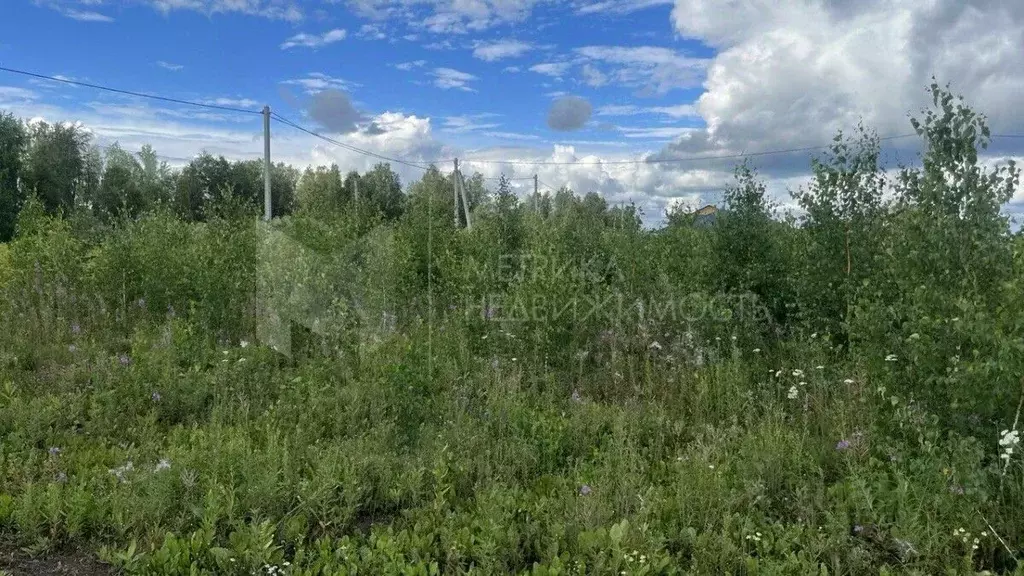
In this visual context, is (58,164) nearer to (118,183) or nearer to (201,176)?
(118,183)

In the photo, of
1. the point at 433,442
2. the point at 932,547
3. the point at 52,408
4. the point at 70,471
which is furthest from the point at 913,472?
the point at 52,408

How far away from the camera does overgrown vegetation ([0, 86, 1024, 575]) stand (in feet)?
10.8

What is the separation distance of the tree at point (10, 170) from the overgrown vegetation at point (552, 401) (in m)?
26.5

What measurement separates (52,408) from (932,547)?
5675 mm

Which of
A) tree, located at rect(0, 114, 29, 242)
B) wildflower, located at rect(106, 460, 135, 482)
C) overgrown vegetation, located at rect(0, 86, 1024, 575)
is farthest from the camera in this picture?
tree, located at rect(0, 114, 29, 242)

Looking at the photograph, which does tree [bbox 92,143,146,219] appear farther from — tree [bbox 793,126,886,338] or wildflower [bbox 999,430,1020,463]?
wildflower [bbox 999,430,1020,463]

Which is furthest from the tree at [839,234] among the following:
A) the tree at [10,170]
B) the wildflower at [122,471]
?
the tree at [10,170]

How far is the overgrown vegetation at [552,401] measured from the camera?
3.30 meters

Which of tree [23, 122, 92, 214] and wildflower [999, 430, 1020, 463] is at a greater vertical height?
tree [23, 122, 92, 214]

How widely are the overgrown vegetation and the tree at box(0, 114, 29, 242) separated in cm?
2649

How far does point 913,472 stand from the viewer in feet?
11.8

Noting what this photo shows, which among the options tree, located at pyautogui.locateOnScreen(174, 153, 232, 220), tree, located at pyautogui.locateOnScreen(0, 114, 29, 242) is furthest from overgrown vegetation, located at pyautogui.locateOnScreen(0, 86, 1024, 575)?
tree, located at pyautogui.locateOnScreen(174, 153, 232, 220)

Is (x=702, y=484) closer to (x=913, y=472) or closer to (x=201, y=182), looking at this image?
(x=913, y=472)

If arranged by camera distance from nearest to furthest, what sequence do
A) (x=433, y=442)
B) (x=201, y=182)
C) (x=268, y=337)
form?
(x=433, y=442), (x=268, y=337), (x=201, y=182)
